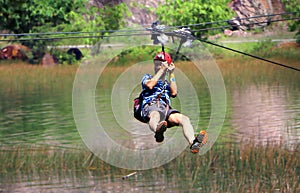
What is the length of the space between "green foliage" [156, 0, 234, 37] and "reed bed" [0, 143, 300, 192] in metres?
22.3

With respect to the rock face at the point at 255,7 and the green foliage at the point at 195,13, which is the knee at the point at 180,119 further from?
the rock face at the point at 255,7

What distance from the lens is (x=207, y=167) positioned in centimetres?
1917

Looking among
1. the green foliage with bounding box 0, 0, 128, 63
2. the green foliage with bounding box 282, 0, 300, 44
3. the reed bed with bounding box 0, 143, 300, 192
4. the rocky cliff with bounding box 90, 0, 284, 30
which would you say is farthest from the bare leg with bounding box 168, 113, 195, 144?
the rocky cliff with bounding box 90, 0, 284, 30

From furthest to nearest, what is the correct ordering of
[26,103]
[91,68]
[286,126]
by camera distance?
[26,103], [286,126], [91,68]

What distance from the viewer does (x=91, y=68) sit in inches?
696

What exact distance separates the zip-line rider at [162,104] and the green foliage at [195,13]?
3042cm

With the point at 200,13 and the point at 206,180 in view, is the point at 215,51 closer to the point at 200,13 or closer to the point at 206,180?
the point at 200,13

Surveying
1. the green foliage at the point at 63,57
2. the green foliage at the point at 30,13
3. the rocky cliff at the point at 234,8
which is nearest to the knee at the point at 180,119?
the green foliage at the point at 63,57

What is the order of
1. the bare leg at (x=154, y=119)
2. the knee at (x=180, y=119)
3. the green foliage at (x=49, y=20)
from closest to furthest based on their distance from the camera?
the knee at (x=180, y=119) < the bare leg at (x=154, y=119) < the green foliage at (x=49, y=20)

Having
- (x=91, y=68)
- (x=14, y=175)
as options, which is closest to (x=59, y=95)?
(x=14, y=175)

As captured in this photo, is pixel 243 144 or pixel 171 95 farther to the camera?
pixel 243 144

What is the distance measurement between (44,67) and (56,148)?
19.8 metres

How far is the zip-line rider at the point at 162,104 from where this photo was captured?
1188cm

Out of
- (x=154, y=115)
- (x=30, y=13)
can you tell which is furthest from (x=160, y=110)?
(x=30, y=13)
